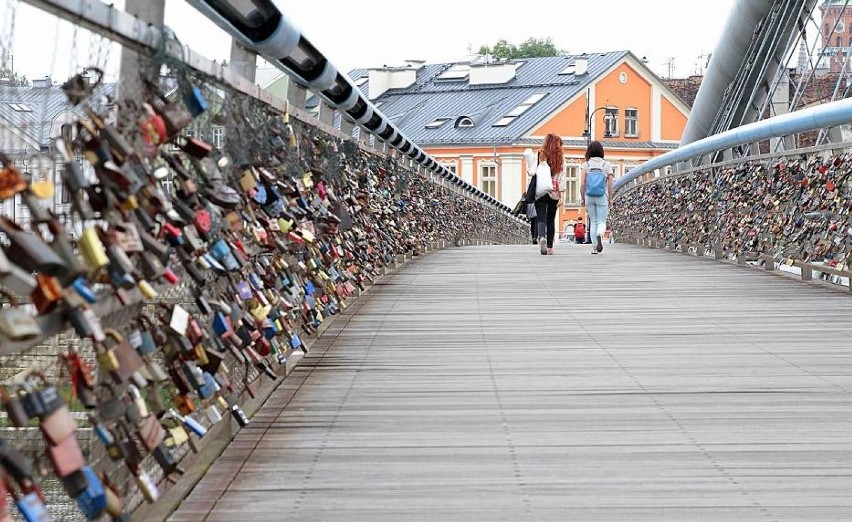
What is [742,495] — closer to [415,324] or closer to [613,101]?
[415,324]

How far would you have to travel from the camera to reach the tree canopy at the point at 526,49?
114m

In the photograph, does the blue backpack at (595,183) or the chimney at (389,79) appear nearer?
the blue backpack at (595,183)

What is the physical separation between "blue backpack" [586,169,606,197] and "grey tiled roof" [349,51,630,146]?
58.9m

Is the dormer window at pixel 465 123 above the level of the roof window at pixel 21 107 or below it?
above

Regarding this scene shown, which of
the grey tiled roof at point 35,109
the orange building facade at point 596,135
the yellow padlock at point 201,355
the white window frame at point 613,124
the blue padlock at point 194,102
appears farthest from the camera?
the orange building facade at point 596,135

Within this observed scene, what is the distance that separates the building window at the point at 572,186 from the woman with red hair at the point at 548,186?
2428 inches

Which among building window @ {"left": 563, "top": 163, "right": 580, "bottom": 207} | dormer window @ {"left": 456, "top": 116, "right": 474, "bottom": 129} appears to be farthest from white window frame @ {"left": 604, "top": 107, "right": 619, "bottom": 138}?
dormer window @ {"left": 456, "top": 116, "right": 474, "bottom": 129}

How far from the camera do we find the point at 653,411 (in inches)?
209

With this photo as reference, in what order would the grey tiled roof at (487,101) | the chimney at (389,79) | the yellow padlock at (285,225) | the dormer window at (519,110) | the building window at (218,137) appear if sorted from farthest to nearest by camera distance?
the chimney at (389,79) → the dormer window at (519,110) → the grey tiled roof at (487,101) → the yellow padlock at (285,225) → the building window at (218,137)

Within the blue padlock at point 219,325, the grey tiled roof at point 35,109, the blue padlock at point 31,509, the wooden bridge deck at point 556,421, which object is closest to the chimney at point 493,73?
the wooden bridge deck at point 556,421

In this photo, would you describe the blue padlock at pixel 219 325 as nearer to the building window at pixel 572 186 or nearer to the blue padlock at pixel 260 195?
the blue padlock at pixel 260 195

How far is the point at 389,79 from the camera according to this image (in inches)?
3482

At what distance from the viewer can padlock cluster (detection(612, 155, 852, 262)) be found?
1019cm

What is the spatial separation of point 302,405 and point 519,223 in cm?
3595
